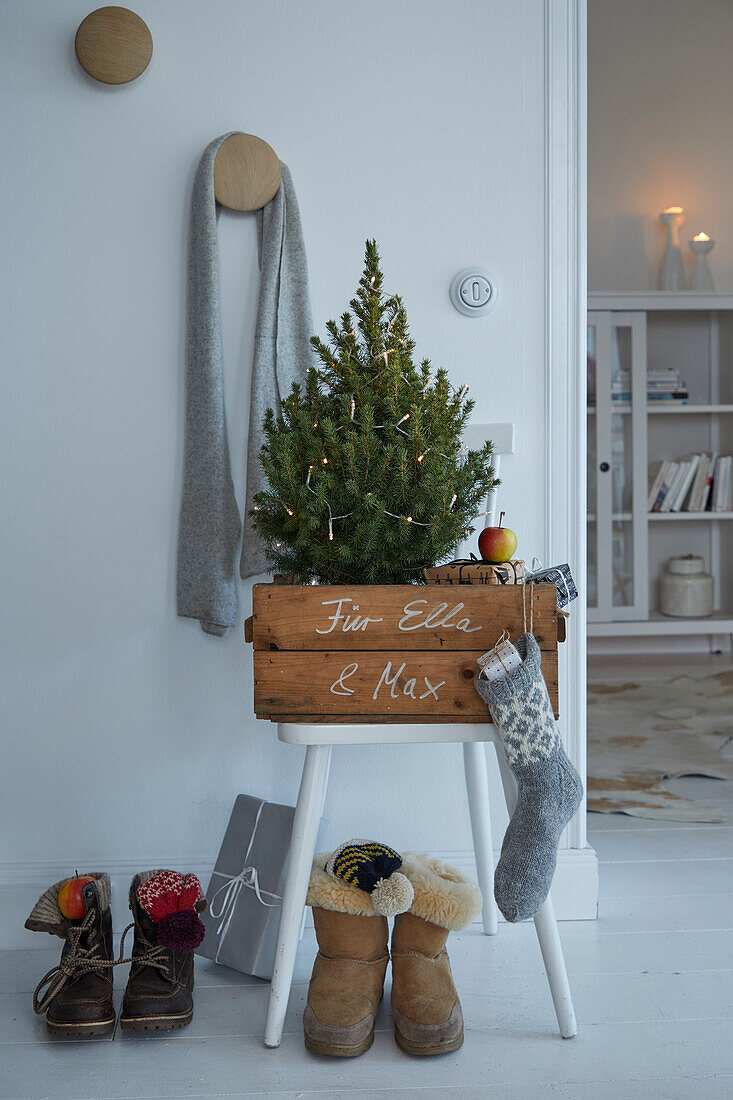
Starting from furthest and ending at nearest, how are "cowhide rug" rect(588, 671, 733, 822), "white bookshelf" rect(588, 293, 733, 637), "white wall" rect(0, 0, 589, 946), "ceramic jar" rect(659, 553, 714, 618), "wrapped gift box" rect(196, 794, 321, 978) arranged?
"ceramic jar" rect(659, 553, 714, 618) < "white bookshelf" rect(588, 293, 733, 637) < "cowhide rug" rect(588, 671, 733, 822) < "white wall" rect(0, 0, 589, 946) < "wrapped gift box" rect(196, 794, 321, 978)

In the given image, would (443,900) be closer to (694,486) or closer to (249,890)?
(249,890)

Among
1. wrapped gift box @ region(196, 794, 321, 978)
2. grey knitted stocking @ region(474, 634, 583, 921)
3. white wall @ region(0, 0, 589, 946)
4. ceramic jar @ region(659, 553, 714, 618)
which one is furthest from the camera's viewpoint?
ceramic jar @ region(659, 553, 714, 618)

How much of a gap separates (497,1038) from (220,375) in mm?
1080

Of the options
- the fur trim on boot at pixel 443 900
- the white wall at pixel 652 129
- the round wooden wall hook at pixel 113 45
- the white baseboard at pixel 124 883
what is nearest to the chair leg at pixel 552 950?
the fur trim on boot at pixel 443 900

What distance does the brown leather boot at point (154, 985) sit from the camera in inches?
50.4

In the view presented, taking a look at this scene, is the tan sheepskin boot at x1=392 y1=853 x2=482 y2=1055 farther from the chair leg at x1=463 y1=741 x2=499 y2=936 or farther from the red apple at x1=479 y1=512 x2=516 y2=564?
the red apple at x1=479 y1=512 x2=516 y2=564

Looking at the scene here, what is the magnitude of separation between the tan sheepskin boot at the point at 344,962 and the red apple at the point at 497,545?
508mm

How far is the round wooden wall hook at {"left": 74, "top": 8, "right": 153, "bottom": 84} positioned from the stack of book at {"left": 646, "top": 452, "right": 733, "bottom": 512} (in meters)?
3.03

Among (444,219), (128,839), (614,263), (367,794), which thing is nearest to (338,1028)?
(367,794)

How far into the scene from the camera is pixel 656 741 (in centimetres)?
275

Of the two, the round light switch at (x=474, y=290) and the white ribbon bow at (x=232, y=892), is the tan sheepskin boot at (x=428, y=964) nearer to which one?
the white ribbon bow at (x=232, y=892)

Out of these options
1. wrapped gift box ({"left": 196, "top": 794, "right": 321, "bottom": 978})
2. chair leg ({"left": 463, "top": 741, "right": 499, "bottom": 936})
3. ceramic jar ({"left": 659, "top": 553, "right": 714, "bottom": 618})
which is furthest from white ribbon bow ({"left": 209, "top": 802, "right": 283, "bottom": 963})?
ceramic jar ({"left": 659, "top": 553, "right": 714, "bottom": 618})

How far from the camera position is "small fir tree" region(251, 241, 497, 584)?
1.17 meters

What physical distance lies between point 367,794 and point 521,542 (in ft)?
1.72
